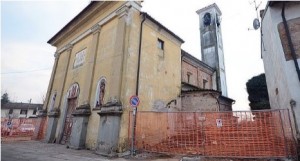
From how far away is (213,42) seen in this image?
23281mm

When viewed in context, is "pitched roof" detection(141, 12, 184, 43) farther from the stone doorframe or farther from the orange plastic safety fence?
the stone doorframe

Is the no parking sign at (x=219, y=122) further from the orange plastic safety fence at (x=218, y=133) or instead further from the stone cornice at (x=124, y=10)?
the stone cornice at (x=124, y=10)

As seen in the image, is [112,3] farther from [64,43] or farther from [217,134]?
[217,134]

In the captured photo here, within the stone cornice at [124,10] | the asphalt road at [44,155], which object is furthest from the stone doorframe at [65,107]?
the stone cornice at [124,10]

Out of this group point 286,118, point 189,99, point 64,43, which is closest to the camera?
point 286,118

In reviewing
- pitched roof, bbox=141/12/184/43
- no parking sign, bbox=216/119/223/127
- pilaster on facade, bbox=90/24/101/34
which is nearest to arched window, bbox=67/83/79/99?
pilaster on facade, bbox=90/24/101/34

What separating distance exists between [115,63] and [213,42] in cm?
1586

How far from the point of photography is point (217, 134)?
27.0 feet

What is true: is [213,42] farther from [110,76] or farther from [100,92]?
[100,92]

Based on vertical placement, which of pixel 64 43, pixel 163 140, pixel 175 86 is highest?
pixel 64 43

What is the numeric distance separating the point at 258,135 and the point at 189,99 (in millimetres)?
6911

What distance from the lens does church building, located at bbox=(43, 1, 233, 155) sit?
33.8ft

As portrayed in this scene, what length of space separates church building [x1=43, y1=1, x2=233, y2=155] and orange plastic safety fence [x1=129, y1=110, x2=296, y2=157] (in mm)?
1372

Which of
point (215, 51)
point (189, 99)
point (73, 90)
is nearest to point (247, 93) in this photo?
point (215, 51)
